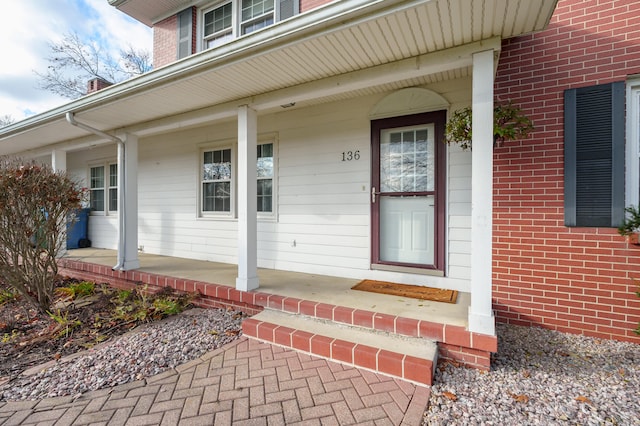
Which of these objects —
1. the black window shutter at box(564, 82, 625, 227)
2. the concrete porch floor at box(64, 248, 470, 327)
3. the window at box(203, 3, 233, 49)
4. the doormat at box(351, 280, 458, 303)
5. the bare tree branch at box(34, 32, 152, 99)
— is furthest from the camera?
the bare tree branch at box(34, 32, 152, 99)

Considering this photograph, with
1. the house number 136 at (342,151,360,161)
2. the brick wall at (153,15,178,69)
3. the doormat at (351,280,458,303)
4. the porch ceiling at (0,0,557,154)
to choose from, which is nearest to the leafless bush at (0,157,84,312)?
the porch ceiling at (0,0,557,154)

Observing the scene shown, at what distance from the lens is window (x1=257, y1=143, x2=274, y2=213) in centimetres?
488

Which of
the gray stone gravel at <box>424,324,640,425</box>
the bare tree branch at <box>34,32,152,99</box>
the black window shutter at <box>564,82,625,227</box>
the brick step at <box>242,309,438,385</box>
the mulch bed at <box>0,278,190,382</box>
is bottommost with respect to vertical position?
the mulch bed at <box>0,278,190,382</box>

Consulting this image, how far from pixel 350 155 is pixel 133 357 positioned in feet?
10.6

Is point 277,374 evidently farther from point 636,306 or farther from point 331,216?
point 636,306

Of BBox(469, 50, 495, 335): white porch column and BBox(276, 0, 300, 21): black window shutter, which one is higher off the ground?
BBox(276, 0, 300, 21): black window shutter

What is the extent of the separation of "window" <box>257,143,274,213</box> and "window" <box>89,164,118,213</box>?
4.30 meters

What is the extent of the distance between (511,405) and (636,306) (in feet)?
5.87

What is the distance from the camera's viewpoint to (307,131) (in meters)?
4.49

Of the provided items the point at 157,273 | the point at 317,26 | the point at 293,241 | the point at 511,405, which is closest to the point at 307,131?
the point at 293,241

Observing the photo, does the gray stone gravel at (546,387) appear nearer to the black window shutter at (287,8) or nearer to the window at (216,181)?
the window at (216,181)

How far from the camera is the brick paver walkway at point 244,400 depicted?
183 centimetres

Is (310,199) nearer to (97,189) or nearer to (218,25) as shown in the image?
(218,25)

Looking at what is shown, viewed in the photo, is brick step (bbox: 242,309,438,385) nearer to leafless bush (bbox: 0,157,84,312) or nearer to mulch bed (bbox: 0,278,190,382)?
mulch bed (bbox: 0,278,190,382)
